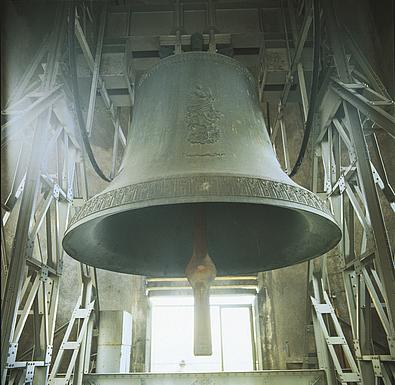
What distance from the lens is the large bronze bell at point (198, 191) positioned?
177 cm

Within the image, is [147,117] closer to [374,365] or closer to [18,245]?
[18,245]

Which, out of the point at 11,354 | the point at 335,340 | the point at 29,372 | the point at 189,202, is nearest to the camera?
the point at 189,202

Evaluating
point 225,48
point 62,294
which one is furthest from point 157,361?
point 225,48

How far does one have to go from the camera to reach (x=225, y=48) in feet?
12.3

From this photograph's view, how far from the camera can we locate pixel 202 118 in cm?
228

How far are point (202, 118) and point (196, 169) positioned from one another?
497 mm

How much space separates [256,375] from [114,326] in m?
1.84

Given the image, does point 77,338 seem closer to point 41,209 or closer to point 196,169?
point 41,209

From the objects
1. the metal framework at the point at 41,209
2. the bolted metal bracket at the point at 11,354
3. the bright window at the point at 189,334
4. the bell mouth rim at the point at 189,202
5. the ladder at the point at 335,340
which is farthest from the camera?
the bright window at the point at 189,334

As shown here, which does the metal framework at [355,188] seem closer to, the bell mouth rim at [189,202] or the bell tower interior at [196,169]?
the bell tower interior at [196,169]

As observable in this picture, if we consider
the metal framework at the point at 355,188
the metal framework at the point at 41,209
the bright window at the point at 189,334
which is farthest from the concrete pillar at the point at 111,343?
the metal framework at the point at 355,188

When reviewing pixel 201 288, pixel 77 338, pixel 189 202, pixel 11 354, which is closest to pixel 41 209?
pixel 11 354

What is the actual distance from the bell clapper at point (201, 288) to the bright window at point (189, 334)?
14.2 feet

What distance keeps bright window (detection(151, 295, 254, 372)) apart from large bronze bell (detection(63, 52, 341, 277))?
370cm
